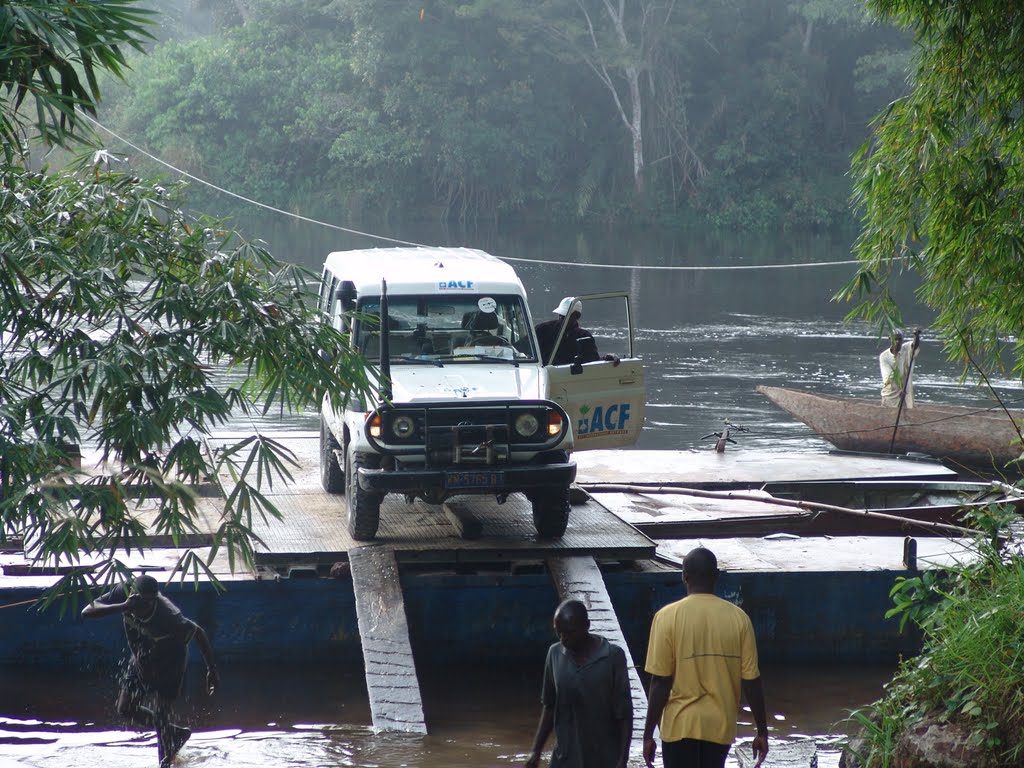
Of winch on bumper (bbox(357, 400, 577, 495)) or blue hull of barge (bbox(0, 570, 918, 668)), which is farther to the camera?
blue hull of barge (bbox(0, 570, 918, 668))

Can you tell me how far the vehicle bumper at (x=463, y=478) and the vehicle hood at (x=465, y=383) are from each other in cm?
52

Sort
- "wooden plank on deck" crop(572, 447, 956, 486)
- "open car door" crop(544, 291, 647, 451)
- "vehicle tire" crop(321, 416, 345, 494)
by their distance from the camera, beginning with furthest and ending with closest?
"wooden plank on deck" crop(572, 447, 956, 486) → "vehicle tire" crop(321, 416, 345, 494) → "open car door" crop(544, 291, 647, 451)

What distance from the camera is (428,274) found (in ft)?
34.6

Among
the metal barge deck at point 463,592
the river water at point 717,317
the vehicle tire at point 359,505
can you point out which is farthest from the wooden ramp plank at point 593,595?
the river water at point 717,317

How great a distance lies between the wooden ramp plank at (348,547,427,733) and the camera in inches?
327

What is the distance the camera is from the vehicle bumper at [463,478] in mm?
9344

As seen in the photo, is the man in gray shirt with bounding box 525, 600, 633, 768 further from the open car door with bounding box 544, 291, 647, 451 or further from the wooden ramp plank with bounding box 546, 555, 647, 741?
the open car door with bounding box 544, 291, 647, 451

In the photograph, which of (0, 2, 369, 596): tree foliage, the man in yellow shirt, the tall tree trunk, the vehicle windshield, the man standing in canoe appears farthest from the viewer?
the tall tree trunk

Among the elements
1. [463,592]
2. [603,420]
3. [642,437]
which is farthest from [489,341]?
[642,437]

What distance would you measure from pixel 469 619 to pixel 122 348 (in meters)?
4.88

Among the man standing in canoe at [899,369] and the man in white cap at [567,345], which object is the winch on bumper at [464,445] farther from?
the man standing in canoe at [899,369]

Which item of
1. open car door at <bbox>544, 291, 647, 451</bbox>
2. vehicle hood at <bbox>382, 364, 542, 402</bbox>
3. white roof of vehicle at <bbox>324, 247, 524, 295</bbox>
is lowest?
open car door at <bbox>544, 291, 647, 451</bbox>

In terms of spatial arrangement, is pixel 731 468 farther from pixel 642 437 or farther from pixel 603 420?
pixel 642 437

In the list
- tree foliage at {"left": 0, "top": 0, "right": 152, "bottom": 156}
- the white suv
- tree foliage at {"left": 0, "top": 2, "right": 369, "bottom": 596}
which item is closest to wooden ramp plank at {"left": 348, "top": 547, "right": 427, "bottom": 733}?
the white suv
